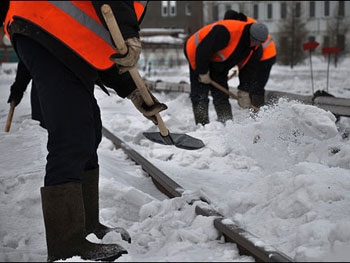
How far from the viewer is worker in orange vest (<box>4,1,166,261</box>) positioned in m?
2.44

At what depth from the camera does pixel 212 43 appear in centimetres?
682

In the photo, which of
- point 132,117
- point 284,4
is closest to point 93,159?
point 132,117

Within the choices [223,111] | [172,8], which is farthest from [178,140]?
[172,8]

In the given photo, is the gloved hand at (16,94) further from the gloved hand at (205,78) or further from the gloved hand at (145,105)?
the gloved hand at (145,105)

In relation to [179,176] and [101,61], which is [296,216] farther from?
[179,176]

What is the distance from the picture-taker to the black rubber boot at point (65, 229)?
2449mm

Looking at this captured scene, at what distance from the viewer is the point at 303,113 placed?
4.90 meters

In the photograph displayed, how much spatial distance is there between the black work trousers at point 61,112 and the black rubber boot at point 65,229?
0.05 m

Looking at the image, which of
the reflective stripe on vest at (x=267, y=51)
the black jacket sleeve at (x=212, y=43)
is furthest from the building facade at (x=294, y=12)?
the black jacket sleeve at (x=212, y=43)

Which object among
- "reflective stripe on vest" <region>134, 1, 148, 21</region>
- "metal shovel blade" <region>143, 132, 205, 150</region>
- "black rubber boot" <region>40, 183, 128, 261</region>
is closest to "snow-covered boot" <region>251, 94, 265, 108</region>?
"metal shovel blade" <region>143, 132, 205, 150</region>

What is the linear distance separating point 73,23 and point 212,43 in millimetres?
4479

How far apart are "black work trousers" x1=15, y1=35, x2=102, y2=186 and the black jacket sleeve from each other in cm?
447

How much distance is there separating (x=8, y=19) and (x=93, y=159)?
33.7 inches

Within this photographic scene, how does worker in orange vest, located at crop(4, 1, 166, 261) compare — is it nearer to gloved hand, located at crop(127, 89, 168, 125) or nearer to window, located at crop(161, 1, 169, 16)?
gloved hand, located at crop(127, 89, 168, 125)
